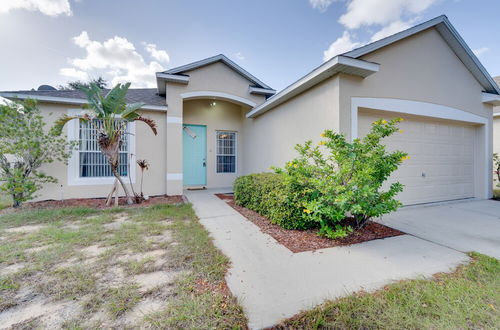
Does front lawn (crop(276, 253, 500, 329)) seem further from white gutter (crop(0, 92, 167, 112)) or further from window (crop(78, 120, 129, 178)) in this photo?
white gutter (crop(0, 92, 167, 112))

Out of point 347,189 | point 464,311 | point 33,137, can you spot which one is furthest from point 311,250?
point 33,137

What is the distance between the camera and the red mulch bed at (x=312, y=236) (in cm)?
319

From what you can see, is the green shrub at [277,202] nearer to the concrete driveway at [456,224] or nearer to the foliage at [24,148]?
the concrete driveway at [456,224]

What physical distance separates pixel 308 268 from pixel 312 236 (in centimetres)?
111

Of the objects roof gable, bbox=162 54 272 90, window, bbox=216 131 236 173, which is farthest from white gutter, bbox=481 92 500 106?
window, bbox=216 131 236 173

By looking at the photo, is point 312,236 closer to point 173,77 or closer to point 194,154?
point 194,154

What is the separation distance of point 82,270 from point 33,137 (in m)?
5.34

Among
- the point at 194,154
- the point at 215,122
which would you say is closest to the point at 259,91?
the point at 215,122

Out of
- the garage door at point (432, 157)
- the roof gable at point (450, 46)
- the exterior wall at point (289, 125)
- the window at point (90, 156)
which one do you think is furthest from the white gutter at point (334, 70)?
the window at point (90, 156)

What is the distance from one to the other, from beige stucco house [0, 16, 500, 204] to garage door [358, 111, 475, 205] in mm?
32

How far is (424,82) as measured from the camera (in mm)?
5379

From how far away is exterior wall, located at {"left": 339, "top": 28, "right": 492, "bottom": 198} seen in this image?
458cm

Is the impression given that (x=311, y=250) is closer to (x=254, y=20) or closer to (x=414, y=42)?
(x=414, y=42)

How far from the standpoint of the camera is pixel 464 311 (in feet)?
5.83
